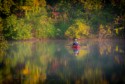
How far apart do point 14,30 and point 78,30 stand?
7.72m

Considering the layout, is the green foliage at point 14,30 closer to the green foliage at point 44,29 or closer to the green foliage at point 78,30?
the green foliage at point 44,29

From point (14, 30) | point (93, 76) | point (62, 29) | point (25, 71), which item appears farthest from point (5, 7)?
point (93, 76)

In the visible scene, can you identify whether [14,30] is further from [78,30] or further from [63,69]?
[63,69]

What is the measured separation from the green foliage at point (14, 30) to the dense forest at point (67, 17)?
0.41ft

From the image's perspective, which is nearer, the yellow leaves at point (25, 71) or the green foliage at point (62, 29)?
the yellow leaves at point (25, 71)

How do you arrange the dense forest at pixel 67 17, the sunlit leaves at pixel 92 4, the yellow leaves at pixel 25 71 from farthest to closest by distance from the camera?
the sunlit leaves at pixel 92 4 < the dense forest at pixel 67 17 < the yellow leaves at pixel 25 71

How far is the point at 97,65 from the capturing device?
74.6 feet

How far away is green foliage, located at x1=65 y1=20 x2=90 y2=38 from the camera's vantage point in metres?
46.5

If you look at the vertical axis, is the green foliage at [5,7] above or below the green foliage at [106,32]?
above

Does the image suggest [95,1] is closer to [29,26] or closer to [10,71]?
[29,26]

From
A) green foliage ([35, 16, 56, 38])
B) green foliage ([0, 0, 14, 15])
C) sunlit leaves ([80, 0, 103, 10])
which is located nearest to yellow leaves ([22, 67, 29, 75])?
green foliage ([0, 0, 14, 15])

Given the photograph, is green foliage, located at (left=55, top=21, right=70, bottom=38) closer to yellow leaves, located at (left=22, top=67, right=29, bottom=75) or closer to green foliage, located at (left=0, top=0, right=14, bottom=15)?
green foliage, located at (left=0, top=0, right=14, bottom=15)

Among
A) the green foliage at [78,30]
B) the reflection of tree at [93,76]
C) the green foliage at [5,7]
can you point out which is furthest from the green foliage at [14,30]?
the reflection of tree at [93,76]

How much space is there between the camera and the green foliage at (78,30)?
4653 centimetres
